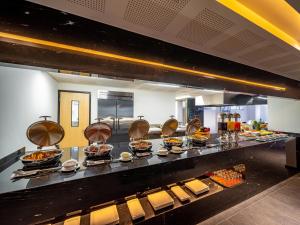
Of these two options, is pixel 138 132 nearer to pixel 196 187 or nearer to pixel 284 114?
pixel 196 187

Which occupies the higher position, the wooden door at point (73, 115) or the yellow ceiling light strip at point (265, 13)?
the yellow ceiling light strip at point (265, 13)

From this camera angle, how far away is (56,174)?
1.15 metres

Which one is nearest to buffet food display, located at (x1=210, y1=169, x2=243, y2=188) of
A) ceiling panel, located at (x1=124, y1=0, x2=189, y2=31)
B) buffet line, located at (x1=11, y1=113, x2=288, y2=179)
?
buffet line, located at (x1=11, y1=113, x2=288, y2=179)

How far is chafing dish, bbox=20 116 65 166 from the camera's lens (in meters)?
1.25

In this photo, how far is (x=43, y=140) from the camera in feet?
4.90

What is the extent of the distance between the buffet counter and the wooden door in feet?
12.1

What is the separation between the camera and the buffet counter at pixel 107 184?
93 cm

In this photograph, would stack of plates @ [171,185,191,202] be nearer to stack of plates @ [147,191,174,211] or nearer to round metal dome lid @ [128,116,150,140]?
stack of plates @ [147,191,174,211]

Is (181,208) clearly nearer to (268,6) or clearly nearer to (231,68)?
(268,6)

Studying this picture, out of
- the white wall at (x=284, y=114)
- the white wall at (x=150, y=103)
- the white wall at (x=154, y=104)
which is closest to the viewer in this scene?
the white wall at (x=284, y=114)

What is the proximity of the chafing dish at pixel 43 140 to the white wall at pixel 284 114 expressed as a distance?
19.7 ft

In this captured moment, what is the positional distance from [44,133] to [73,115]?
3726mm

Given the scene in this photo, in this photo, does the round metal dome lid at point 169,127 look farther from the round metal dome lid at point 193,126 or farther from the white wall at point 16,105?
the white wall at point 16,105

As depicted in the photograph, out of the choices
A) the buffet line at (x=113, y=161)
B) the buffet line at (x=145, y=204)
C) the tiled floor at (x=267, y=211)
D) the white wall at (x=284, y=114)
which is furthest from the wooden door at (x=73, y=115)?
the white wall at (x=284, y=114)
